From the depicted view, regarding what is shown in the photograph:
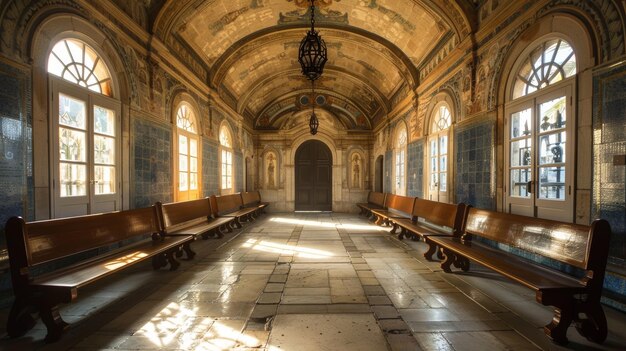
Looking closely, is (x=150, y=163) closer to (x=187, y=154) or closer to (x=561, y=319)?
(x=187, y=154)

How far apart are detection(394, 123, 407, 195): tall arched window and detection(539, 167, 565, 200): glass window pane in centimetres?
613

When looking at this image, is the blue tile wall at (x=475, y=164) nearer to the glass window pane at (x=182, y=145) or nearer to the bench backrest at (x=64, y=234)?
the bench backrest at (x=64, y=234)

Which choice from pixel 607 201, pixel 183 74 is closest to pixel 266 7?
pixel 183 74

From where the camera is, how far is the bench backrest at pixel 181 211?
5.55 m

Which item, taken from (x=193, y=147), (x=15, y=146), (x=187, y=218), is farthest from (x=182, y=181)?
(x=15, y=146)

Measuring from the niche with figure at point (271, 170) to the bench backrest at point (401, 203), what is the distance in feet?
20.3

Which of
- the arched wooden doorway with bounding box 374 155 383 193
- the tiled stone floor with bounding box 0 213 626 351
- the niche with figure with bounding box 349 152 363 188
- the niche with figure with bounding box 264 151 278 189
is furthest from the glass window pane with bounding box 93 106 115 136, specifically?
the arched wooden doorway with bounding box 374 155 383 193

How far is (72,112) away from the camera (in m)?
4.29

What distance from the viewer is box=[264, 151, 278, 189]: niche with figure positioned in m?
15.2

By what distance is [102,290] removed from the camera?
390cm

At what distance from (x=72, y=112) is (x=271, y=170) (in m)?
11.1

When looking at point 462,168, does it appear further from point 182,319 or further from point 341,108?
point 341,108

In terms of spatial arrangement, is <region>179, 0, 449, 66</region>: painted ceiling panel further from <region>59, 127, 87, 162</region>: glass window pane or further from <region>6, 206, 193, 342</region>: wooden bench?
<region>6, 206, 193, 342</region>: wooden bench

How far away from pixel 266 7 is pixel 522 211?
742cm
